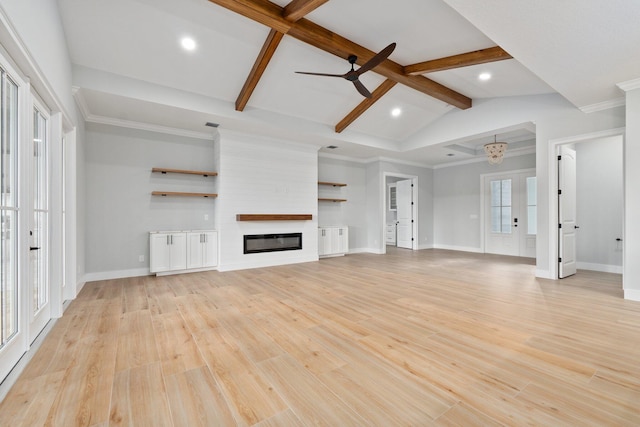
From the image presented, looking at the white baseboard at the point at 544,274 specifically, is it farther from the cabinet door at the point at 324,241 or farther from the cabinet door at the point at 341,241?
the cabinet door at the point at 324,241

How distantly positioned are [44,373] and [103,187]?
389cm

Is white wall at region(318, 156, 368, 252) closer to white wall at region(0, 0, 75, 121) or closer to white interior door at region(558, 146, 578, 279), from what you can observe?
white interior door at region(558, 146, 578, 279)

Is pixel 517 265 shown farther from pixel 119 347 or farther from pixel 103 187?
pixel 103 187

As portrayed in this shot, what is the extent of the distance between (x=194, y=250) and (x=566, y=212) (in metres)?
6.68

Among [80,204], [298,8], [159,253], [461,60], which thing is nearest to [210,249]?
[159,253]

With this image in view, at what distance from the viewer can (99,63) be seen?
3.91m

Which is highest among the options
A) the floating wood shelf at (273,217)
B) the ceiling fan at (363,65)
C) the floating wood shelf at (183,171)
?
the ceiling fan at (363,65)

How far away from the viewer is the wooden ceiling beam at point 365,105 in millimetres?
5209

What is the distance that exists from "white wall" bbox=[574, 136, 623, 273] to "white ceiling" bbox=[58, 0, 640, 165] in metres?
1.89

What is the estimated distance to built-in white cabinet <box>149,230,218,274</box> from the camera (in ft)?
16.8

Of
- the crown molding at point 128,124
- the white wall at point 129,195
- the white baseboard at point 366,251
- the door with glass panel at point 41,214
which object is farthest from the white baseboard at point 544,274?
the door with glass panel at point 41,214

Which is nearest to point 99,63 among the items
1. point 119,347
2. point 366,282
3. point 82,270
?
point 82,270

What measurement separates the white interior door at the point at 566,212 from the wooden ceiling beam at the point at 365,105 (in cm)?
312

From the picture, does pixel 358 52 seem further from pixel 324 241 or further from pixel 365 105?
pixel 324 241
